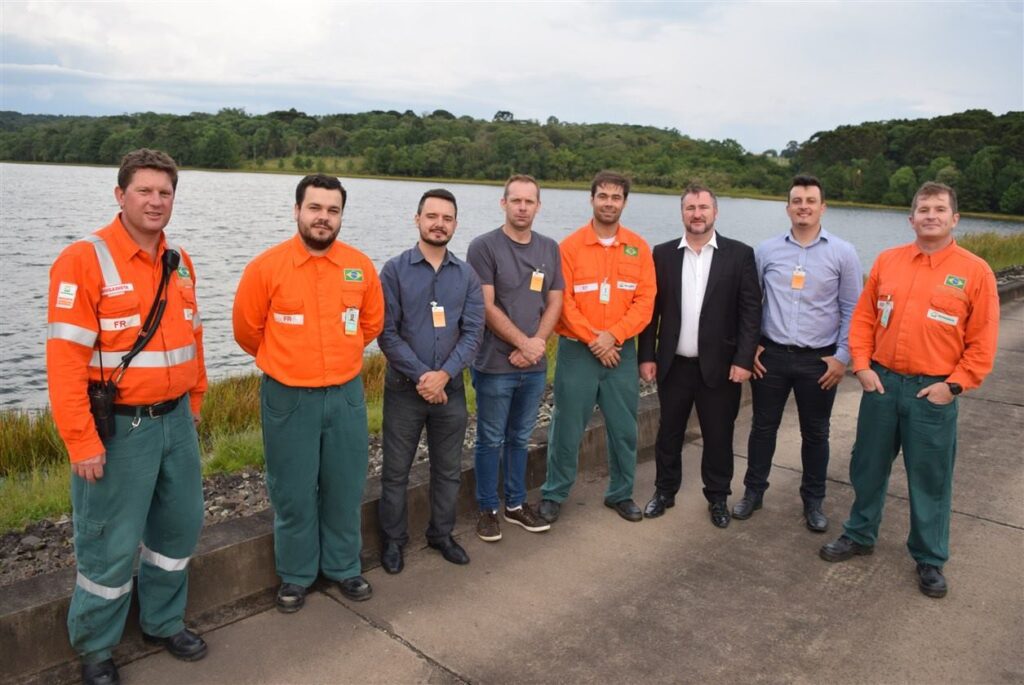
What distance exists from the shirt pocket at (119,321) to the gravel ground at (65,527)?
1.36m

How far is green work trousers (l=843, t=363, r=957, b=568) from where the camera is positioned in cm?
418

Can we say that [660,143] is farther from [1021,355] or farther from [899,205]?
[1021,355]

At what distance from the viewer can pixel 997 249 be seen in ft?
67.7

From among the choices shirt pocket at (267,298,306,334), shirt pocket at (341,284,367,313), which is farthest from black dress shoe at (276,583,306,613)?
shirt pocket at (341,284,367,313)

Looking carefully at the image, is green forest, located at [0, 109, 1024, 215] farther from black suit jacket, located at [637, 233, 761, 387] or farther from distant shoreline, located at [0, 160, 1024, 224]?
black suit jacket, located at [637, 233, 761, 387]

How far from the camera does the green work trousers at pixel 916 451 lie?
13.7ft

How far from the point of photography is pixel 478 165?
63344 mm

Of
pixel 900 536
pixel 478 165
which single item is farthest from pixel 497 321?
pixel 478 165

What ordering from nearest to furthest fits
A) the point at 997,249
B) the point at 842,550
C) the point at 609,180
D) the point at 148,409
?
the point at 148,409
the point at 842,550
the point at 609,180
the point at 997,249

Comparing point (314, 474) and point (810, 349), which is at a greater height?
point (810, 349)

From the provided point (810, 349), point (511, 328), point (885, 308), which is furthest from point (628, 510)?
point (885, 308)

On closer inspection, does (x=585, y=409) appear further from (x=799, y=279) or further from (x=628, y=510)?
(x=799, y=279)

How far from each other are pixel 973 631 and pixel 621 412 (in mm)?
2123

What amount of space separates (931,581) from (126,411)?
3.91 meters
